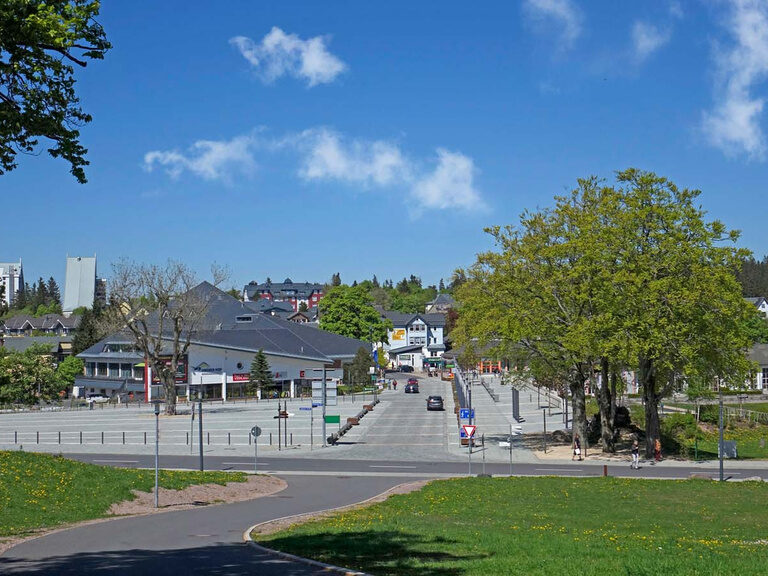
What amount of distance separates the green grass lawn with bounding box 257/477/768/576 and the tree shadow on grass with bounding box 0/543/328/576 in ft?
3.00

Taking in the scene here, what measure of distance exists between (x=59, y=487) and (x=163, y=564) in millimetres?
12902

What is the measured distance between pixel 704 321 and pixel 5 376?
220 feet

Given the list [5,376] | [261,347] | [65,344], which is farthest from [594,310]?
[65,344]

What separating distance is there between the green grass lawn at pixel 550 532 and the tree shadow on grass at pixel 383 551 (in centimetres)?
2

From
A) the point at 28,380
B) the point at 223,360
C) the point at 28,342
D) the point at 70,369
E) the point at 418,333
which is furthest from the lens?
the point at 418,333

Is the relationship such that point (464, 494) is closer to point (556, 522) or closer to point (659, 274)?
point (556, 522)

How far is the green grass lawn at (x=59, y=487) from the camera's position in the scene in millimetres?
23594

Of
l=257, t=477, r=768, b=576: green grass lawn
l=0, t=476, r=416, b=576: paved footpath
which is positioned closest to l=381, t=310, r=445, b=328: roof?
l=257, t=477, r=768, b=576: green grass lawn

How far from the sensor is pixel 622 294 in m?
41.7

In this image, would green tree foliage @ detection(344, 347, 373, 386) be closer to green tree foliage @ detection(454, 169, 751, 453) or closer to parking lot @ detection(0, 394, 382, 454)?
parking lot @ detection(0, 394, 382, 454)

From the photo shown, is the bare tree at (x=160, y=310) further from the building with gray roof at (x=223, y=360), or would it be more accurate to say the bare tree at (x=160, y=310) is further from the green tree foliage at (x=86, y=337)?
the green tree foliage at (x=86, y=337)

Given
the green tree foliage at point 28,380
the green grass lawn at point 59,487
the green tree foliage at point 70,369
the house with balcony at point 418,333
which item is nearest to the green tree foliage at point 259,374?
the green tree foliage at point 28,380

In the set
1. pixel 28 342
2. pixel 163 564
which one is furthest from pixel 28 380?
pixel 163 564

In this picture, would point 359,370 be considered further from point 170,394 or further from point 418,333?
point 418,333
